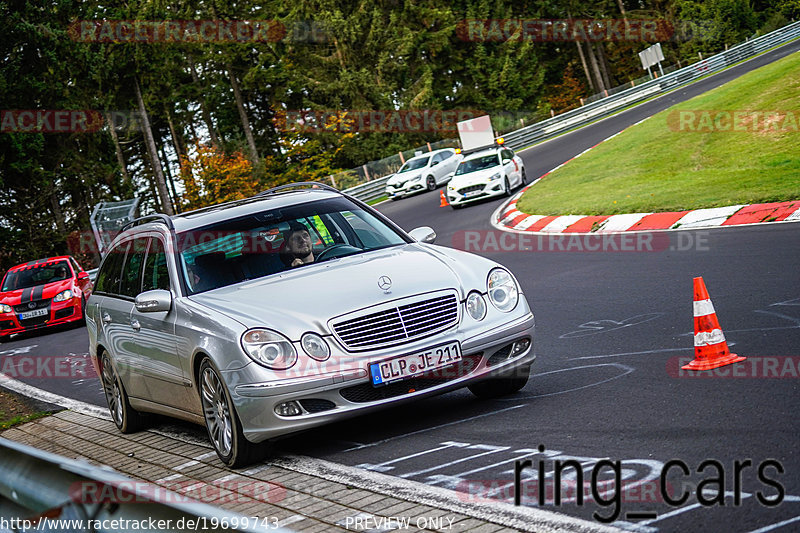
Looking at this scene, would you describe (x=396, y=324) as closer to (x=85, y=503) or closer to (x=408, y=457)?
(x=408, y=457)

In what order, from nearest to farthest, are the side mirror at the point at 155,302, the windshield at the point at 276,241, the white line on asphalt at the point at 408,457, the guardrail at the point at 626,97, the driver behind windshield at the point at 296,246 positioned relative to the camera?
the white line on asphalt at the point at 408,457, the side mirror at the point at 155,302, the windshield at the point at 276,241, the driver behind windshield at the point at 296,246, the guardrail at the point at 626,97

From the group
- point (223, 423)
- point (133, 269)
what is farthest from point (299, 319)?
point (133, 269)

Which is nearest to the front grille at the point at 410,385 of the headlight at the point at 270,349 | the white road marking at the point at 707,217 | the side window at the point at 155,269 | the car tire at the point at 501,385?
the headlight at the point at 270,349

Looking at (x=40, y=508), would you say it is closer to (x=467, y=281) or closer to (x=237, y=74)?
(x=467, y=281)

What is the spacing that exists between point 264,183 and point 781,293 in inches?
1978

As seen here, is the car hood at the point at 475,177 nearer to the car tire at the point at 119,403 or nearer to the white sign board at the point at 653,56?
the car tire at the point at 119,403

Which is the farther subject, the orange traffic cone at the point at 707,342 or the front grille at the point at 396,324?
the orange traffic cone at the point at 707,342

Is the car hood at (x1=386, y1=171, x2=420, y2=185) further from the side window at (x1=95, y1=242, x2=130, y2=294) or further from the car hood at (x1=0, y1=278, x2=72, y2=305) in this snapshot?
the side window at (x1=95, y1=242, x2=130, y2=294)

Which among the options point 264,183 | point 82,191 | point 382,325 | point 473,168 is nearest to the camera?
point 382,325

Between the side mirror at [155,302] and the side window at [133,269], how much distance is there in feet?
3.04

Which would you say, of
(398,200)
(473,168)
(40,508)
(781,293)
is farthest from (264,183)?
(40,508)

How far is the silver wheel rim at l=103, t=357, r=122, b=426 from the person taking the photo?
351 inches

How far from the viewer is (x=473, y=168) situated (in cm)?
2947

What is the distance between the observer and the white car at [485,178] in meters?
28.2
